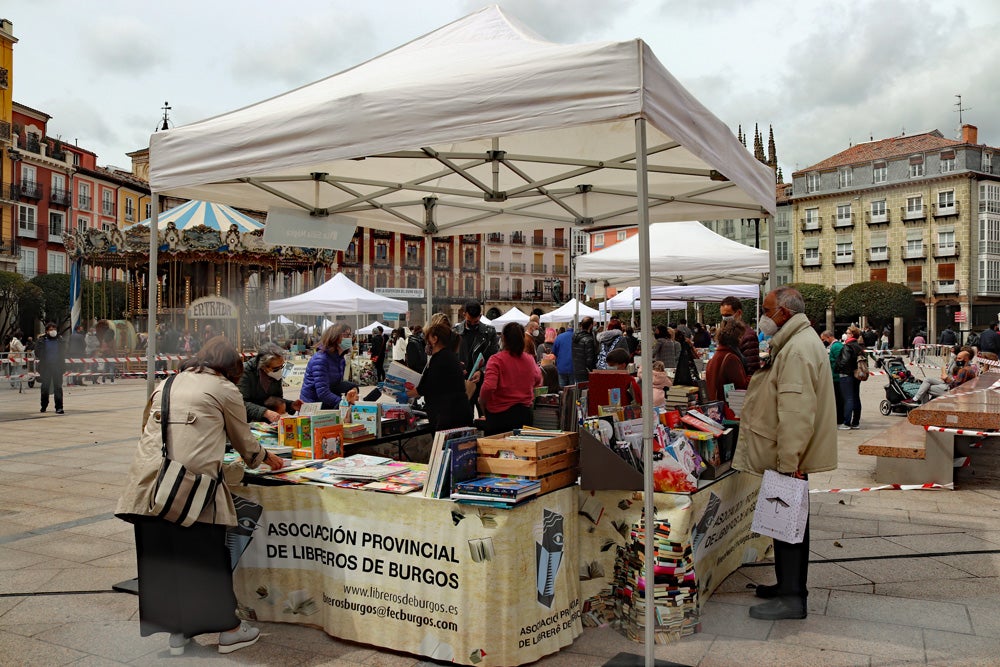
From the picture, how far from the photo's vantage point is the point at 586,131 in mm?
5379

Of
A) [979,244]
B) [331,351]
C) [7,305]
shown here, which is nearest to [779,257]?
[979,244]

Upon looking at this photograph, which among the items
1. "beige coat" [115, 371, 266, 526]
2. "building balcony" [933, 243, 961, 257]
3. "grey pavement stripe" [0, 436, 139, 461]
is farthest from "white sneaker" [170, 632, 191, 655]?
"building balcony" [933, 243, 961, 257]

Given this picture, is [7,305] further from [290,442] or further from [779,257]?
[779,257]

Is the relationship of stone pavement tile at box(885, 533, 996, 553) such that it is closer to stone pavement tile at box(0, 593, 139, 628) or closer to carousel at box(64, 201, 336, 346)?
stone pavement tile at box(0, 593, 139, 628)

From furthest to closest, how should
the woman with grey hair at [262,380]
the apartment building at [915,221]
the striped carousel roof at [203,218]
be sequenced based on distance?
the apartment building at [915,221], the striped carousel roof at [203,218], the woman with grey hair at [262,380]

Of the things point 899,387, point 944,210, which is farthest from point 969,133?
point 899,387

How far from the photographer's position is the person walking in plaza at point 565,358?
502 inches

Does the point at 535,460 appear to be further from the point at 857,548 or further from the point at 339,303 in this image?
the point at 339,303

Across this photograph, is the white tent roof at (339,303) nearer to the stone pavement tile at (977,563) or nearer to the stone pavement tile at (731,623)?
the stone pavement tile at (977,563)

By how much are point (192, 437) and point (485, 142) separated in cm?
315

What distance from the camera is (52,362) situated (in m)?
14.8

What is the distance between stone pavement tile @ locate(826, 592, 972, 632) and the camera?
13.4ft

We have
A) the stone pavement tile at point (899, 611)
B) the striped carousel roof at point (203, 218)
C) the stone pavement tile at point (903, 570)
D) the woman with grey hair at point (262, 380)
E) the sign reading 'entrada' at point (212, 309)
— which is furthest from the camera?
the sign reading 'entrada' at point (212, 309)

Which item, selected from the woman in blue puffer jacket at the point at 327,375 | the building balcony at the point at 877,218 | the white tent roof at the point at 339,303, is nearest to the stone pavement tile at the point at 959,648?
the woman in blue puffer jacket at the point at 327,375
